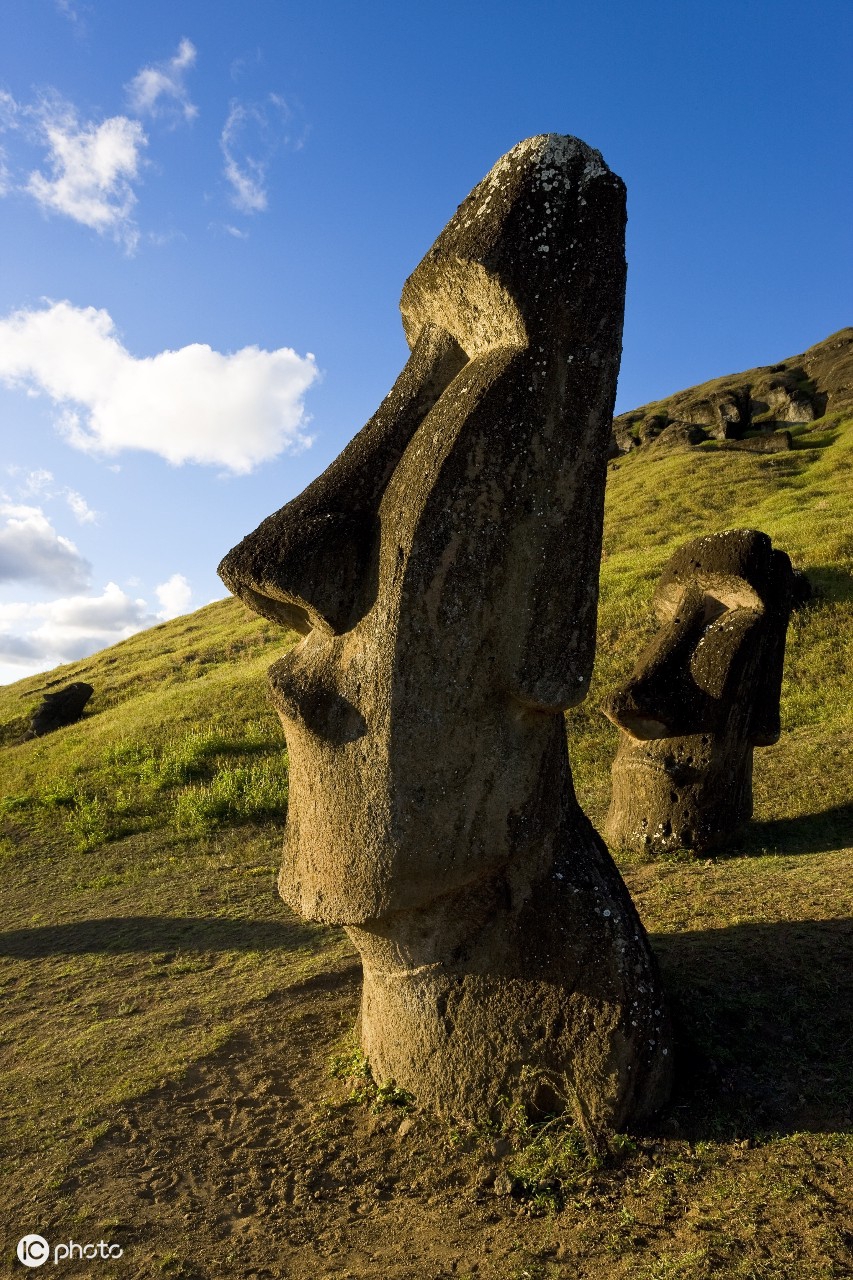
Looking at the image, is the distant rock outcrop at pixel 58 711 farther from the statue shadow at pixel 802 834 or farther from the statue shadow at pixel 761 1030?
the statue shadow at pixel 761 1030

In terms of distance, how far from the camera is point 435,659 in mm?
3773

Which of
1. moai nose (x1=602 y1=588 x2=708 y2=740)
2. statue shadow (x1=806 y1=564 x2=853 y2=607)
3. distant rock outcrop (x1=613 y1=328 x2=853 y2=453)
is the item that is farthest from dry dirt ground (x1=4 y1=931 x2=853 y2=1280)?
distant rock outcrop (x1=613 y1=328 x2=853 y2=453)

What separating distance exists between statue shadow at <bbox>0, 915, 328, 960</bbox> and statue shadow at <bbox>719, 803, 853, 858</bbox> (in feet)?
13.7

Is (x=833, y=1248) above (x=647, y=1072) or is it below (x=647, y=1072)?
below

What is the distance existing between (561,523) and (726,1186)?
268 cm

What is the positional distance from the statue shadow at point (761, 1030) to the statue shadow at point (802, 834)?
2.92 meters

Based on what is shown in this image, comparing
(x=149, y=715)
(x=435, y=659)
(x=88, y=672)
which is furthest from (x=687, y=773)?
(x=88, y=672)

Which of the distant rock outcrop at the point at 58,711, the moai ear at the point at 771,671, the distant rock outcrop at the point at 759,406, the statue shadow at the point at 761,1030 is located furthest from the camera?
the distant rock outcrop at the point at 759,406

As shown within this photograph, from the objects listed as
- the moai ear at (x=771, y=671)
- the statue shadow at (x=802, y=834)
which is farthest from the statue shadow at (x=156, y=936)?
the moai ear at (x=771, y=671)

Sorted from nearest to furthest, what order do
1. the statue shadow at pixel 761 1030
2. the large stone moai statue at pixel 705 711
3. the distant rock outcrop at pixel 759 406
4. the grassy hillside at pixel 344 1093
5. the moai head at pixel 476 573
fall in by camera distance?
the grassy hillside at pixel 344 1093, the moai head at pixel 476 573, the statue shadow at pixel 761 1030, the large stone moai statue at pixel 705 711, the distant rock outcrop at pixel 759 406

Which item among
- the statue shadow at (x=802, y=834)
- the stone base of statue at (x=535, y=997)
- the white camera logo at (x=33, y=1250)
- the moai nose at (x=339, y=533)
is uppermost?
the moai nose at (x=339, y=533)

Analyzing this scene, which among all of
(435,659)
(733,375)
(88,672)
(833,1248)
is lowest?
(833,1248)

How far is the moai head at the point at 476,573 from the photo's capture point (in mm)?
3762

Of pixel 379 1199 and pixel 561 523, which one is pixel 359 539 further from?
pixel 379 1199
